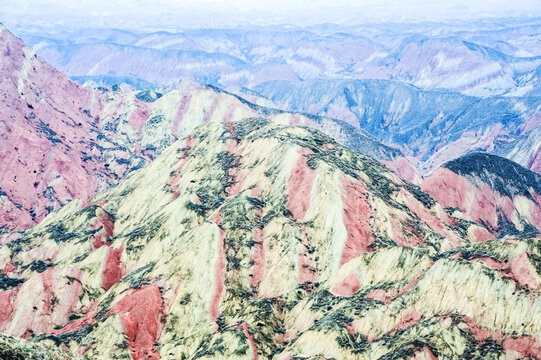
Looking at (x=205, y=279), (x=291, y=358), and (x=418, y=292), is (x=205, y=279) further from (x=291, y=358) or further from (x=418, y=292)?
(x=418, y=292)

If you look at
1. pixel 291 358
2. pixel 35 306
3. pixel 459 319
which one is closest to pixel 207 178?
pixel 35 306

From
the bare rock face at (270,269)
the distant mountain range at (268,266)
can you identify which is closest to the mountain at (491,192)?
the distant mountain range at (268,266)

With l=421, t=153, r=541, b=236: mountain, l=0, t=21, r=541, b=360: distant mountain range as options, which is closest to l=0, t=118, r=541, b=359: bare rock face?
l=0, t=21, r=541, b=360: distant mountain range

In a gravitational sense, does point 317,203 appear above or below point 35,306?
above

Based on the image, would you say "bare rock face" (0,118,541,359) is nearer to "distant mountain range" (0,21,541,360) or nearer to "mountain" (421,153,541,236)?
"distant mountain range" (0,21,541,360)

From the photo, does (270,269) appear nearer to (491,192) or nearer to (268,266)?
(268,266)

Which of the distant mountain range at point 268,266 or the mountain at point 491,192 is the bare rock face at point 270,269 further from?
the mountain at point 491,192

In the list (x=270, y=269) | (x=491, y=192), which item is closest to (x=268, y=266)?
(x=270, y=269)
